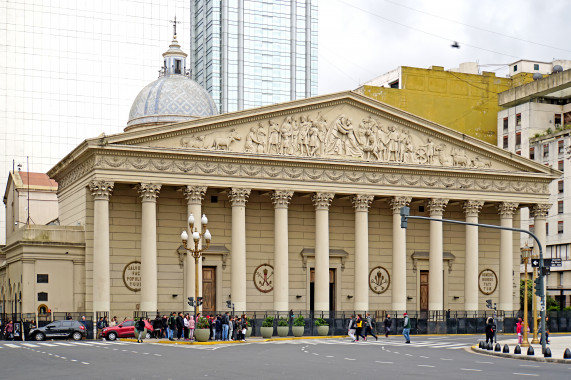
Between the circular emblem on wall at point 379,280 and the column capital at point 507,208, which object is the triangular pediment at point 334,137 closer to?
the column capital at point 507,208

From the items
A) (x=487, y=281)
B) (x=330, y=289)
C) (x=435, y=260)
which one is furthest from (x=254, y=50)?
(x=435, y=260)

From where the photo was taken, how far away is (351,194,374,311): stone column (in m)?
69.4

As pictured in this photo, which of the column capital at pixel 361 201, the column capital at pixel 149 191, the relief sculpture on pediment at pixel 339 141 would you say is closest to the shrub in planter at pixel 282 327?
the column capital at pixel 149 191

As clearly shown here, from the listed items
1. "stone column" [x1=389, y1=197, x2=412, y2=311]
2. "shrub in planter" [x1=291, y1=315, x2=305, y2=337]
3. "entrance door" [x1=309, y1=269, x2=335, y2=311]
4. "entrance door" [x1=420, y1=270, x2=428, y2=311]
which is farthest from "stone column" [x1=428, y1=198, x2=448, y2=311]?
"shrub in planter" [x1=291, y1=315, x2=305, y2=337]

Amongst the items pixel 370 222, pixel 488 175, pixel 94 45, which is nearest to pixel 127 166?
pixel 370 222

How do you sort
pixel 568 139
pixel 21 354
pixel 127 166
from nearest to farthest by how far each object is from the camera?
pixel 21 354, pixel 127 166, pixel 568 139

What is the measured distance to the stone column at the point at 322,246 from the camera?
68438mm

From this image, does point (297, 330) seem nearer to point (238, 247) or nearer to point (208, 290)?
point (238, 247)

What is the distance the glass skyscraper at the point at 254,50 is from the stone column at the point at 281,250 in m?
Result: 93.7

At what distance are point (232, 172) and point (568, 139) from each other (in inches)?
1664

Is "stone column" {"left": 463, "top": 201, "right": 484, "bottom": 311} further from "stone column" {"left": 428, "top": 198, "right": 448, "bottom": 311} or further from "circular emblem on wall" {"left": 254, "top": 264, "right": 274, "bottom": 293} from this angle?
"circular emblem on wall" {"left": 254, "top": 264, "right": 274, "bottom": 293}

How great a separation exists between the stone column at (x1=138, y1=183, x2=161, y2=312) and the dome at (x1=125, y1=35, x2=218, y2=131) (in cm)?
1470

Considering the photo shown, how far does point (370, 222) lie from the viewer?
74.2 meters

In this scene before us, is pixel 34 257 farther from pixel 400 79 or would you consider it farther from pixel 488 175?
pixel 400 79
